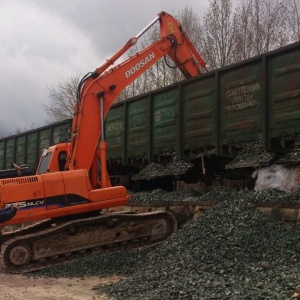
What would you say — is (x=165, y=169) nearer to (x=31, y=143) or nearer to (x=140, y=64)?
(x=140, y=64)

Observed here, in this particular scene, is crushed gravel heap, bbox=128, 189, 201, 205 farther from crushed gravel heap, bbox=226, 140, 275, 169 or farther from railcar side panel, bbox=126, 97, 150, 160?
railcar side panel, bbox=126, 97, 150, 160

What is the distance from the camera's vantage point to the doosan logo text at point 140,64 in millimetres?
8875

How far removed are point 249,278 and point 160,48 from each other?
5998mm

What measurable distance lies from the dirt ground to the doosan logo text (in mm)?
4153

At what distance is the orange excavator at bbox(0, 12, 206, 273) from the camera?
7.20m

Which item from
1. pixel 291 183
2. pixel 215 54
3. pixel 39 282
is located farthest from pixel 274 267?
pixel 215 54

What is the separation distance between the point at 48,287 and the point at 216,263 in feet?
7.74

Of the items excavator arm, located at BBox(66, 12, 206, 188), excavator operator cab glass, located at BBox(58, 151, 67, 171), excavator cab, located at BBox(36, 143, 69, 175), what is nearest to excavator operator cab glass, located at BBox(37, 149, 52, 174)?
excavator cab, located at BBox(36, 143, 69, 175)

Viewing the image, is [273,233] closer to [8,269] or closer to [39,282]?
[39,282]

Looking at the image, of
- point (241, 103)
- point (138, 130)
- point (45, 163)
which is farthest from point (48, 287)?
point (138, 130)

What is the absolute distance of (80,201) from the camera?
24.6 feet

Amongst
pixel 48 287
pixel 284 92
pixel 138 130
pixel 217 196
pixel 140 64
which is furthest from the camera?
pixel 138 130

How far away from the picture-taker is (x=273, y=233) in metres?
6.20

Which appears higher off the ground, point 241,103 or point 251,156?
point 241,103
